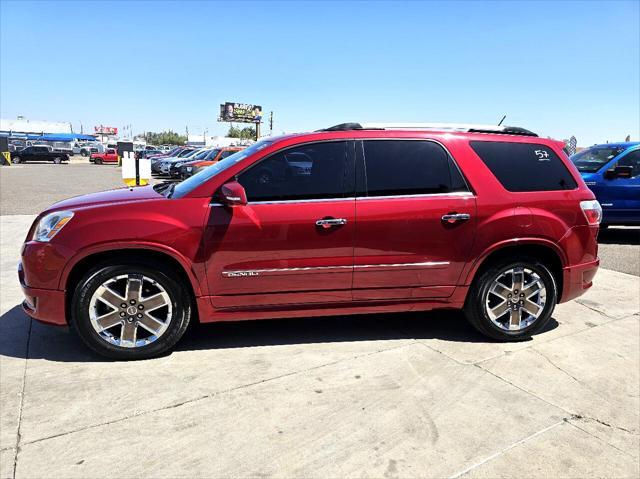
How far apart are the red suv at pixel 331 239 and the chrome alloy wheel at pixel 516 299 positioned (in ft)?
0.04

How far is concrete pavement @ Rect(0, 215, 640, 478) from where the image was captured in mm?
2506

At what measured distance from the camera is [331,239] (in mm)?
3648

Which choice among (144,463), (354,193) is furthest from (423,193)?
(144,463)

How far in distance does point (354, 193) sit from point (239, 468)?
6.96 feet

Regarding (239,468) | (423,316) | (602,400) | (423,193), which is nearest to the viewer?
(239,468)

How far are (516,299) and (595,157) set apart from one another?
692cm

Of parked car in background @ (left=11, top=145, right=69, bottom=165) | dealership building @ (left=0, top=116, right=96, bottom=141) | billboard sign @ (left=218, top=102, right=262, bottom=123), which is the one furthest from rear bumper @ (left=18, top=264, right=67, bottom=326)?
billboard sign @ (left=218, top=102, right=262, bottom=123)

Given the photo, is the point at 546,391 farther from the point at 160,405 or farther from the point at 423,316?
the point at 160,405

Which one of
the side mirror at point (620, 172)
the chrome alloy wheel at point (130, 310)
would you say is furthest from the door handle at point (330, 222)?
the side mirror at point (620, 172)

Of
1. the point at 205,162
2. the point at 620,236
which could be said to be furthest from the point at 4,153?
the point at 620,236

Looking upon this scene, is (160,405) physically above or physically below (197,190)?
below

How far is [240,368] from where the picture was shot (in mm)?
3520

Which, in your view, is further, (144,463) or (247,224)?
(247,224)

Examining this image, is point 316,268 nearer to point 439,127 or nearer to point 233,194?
point 233,194
